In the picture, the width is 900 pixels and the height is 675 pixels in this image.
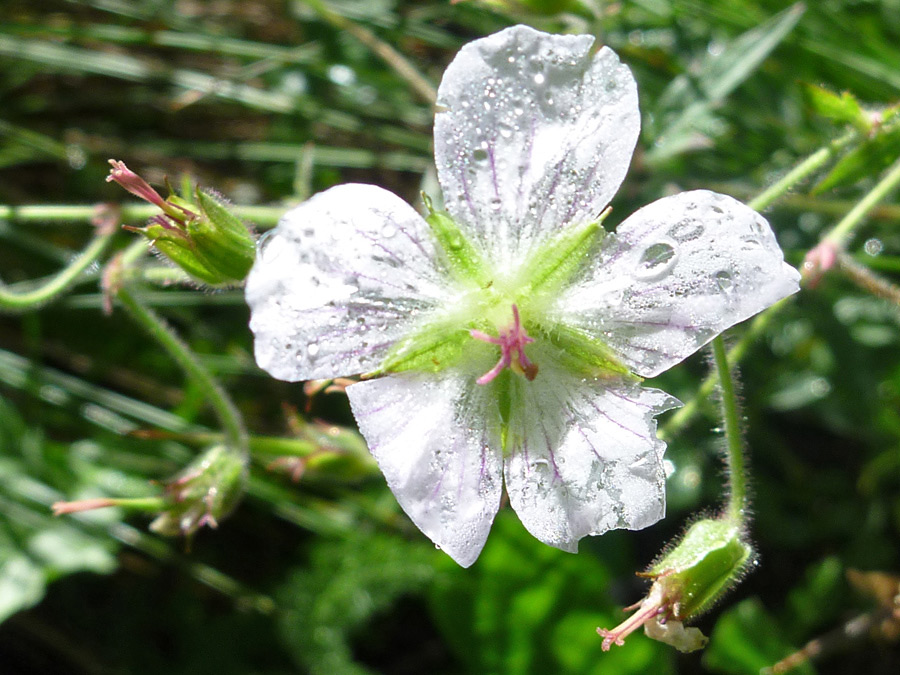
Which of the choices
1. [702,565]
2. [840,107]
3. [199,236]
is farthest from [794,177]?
[199,236]

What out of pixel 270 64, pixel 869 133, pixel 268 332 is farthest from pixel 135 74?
pixel 869 133

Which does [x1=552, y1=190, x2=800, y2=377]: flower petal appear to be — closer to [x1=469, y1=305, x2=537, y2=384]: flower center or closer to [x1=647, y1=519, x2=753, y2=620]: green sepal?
[x1=469, y1=305, x2=537, y2=384]: flower center

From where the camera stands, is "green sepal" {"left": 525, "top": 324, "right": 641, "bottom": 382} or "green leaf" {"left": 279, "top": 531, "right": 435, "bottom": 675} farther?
"green leaf" {"left": 279, "top": 531, "right": 435, "bottom": 675}

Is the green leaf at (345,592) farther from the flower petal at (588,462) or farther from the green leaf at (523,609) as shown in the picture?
the flower petal at (588,462)

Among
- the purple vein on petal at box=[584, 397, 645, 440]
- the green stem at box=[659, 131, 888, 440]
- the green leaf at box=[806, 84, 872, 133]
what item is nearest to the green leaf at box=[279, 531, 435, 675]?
the green stem at box=[659, 131, 888, 440]

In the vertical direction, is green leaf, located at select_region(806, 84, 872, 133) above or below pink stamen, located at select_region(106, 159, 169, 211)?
above

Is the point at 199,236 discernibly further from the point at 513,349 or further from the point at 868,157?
the point at 868,157

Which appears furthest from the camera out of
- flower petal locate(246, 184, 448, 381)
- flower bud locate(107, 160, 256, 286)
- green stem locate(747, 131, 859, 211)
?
green stem locate(747, 131, 859, 211)
